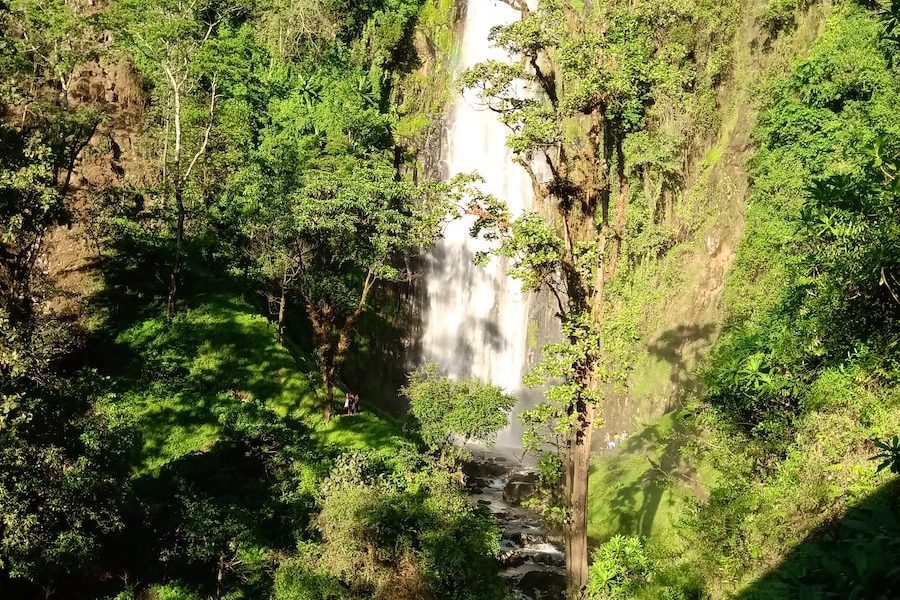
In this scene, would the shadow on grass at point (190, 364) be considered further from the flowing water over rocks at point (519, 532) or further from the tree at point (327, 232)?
the flowing water over rocks at point (519, 532)

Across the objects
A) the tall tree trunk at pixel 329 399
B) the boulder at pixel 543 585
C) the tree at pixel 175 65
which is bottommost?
the boulder at pixel 543 585

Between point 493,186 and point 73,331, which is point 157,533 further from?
point 493,186

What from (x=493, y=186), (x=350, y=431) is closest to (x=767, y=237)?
(x=350, y=431)

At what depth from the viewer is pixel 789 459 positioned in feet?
31.7

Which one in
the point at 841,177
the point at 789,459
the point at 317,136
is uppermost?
the point at 317,136

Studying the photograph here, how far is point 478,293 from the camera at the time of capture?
37.6 metres

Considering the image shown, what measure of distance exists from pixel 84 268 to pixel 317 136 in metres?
14.2

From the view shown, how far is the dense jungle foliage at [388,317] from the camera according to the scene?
9328 millimetres

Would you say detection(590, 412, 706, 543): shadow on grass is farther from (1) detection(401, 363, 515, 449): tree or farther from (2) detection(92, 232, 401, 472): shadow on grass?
(2) detection(92, 232, 401, 472): shadow on grass

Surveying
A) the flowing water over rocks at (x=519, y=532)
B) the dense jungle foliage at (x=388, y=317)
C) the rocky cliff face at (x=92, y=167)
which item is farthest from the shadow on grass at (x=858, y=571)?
the rocky cliff face at (x=92, y=167)

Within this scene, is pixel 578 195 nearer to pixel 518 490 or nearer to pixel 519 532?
pixel 519 532

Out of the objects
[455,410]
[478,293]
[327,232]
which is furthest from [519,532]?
[478,293]

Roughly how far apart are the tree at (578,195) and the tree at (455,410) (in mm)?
8516

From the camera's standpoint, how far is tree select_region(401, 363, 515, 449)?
20672 millimetres
